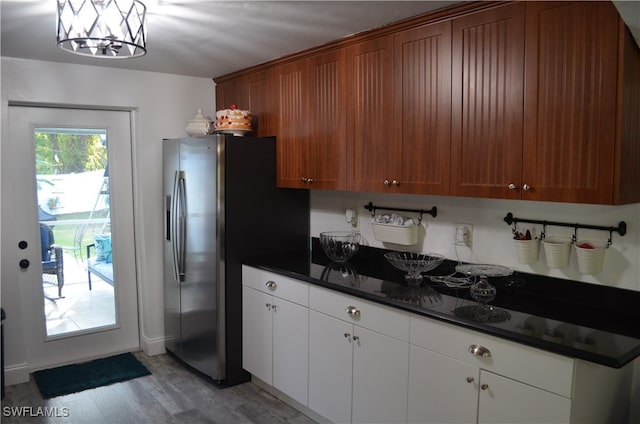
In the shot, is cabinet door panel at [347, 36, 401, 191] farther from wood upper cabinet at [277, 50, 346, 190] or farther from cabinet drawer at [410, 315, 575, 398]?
cabinet drawer at [410, 315, 575, 398]

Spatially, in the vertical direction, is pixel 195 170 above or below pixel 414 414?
above

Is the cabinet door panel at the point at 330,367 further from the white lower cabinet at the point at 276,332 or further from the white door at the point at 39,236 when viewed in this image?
the white door at the point at 39,236

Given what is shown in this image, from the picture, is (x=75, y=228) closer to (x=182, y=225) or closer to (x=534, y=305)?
(x=182, y=225)

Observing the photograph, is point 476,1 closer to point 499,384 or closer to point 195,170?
point 499,384

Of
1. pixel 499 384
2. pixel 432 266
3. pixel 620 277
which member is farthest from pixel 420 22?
pixel 499 384

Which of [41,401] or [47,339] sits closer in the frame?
[41,401]

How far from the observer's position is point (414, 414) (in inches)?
89.8

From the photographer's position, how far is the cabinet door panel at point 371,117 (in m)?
2.68

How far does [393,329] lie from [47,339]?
9.13 ft

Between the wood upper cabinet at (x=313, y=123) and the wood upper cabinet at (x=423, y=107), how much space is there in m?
0.46

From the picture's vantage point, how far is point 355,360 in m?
2.57

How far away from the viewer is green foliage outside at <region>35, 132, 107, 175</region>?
3633 millimetres

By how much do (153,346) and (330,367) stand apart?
1897 mm

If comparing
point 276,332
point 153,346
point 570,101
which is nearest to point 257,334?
point 276,332
